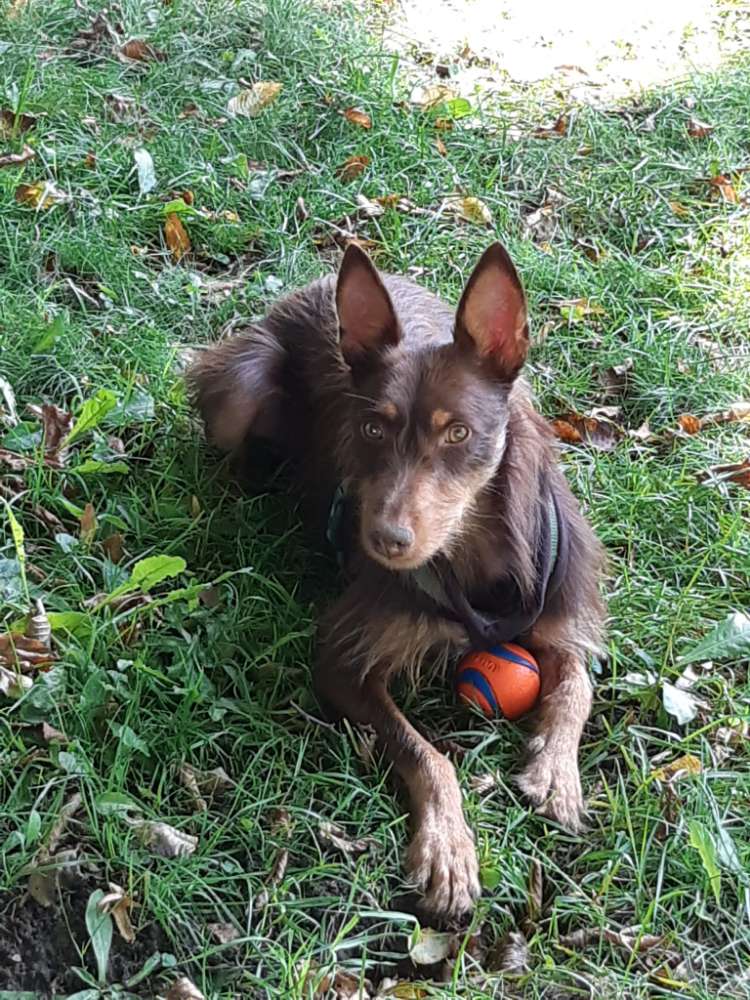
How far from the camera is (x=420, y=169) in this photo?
5.38 meters

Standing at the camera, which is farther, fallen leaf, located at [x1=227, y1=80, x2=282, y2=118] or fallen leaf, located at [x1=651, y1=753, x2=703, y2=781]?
fallen leaf, located at [x1=227, y1=80, x2=282, y2=118]

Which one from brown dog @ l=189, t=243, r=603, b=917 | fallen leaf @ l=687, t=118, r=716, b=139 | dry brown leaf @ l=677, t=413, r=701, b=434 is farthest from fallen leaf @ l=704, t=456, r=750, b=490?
fallen leaf @ l=687, t=118, r=716, b=139

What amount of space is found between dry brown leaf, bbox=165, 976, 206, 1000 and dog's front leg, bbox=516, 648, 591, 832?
0.92 meters

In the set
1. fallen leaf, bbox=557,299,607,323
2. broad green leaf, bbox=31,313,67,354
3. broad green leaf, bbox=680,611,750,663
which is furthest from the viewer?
fallen leaf, bbox=557,299,607,323

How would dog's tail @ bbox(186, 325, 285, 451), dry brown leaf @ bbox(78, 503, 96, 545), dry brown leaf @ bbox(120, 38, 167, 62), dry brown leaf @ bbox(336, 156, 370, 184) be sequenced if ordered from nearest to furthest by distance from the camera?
dry brown leaf @ bbox(78, 503, 96, 545) < dog's tail @ bbox(186, 325, 285, 451) < dry brown leaf @ bbox(336, 156, 370, 184) < dry brown leaf @ bbox(120, 38, 167, 62)

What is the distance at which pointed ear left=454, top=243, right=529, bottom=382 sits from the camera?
278 centimetres

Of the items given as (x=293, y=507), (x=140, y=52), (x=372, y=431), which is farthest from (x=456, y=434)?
(x=140, y=52)

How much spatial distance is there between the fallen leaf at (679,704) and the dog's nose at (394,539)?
86 cm

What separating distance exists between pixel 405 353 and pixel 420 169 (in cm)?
270

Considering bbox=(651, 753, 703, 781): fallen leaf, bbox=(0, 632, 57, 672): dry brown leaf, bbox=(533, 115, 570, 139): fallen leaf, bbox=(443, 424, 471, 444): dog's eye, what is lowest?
bbox=(0, 632, 57, 672): dry brown leaf

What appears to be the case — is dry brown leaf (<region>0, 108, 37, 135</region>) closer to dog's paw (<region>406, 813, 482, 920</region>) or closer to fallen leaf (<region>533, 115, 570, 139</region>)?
fallen leaf (<region>533, 115, 570, 139</region>)

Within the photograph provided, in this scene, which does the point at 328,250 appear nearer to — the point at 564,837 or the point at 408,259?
the point at 408,259

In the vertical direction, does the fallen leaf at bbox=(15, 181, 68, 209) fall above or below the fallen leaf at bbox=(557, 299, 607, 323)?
below

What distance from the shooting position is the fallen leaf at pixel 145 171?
4.97 meters
